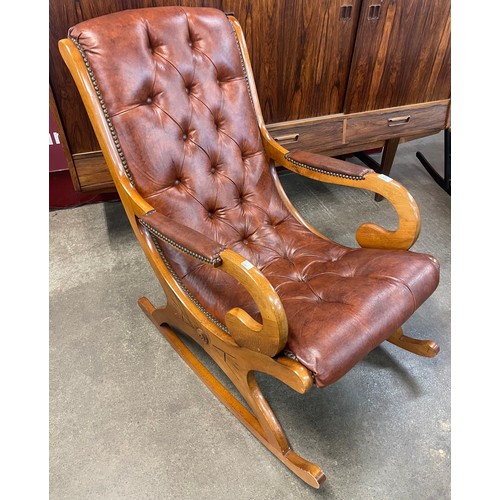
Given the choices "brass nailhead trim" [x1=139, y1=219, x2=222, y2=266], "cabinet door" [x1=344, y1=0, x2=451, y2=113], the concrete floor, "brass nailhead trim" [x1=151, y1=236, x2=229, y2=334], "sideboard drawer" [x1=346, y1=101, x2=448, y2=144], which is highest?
"cabinet door" [x1=344, y1=0, x2=451, y2=113]

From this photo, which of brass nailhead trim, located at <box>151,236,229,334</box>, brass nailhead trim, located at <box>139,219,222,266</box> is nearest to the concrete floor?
brass nailhead trim, located at <box>151,236,229,334</box>

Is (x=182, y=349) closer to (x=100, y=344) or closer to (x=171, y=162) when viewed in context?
(x=100, y=344)

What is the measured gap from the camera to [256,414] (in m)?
1.15

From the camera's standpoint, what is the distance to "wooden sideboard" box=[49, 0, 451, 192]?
141 cm

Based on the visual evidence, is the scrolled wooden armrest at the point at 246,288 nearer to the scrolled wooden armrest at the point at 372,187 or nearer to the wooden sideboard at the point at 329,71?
the scrolled wooden armrest at the point at 372,187

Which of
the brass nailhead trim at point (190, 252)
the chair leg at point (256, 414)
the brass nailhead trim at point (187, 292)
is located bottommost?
the chair leg at point (256, 414)

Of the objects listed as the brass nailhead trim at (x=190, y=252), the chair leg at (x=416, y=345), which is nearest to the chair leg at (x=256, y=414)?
the brass nailhead trim at (x=190, y=252)

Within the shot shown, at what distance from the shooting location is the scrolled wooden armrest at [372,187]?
115 cm

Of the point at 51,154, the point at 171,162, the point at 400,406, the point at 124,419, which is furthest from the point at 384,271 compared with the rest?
the point at 51,154

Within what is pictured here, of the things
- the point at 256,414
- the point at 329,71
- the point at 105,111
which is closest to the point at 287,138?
the point at 329,71

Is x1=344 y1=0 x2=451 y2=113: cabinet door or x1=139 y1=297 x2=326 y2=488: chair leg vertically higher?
x1=344 y1=0 x2=451 y2=113: cabinet door

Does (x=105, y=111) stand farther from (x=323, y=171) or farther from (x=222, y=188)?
(x=323, y=171)

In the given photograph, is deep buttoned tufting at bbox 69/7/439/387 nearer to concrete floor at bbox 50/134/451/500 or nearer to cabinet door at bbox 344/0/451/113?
concrete floor at bbox 50/134/451/500

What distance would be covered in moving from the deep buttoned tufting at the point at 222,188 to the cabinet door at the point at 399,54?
660mm
